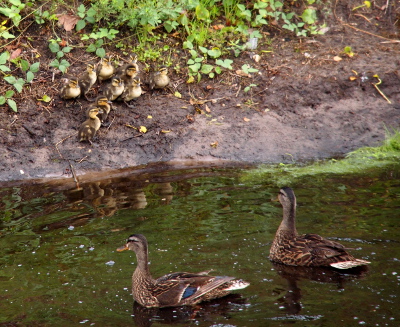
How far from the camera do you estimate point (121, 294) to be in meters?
5.43

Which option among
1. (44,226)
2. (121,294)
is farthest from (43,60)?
(121,294)

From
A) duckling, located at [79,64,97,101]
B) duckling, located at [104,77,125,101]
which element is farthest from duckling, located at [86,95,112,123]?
duckling, located at [79,64,97,101]

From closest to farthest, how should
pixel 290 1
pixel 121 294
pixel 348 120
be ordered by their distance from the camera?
pixel 121 294
pixel 348 120
pixel 290 1

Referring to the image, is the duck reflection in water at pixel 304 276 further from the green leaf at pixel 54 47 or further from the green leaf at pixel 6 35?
the green leaf at pixel 6 35

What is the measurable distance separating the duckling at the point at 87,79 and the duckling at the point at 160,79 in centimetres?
94

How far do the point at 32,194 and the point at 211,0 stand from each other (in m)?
5.08

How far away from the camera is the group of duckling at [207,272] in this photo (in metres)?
5.18

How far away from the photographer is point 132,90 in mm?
9602

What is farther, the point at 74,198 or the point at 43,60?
the point at 43,60

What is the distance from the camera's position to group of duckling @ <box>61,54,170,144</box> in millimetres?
9102

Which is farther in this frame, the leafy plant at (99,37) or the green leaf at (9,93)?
the leafy plant at (99,37)

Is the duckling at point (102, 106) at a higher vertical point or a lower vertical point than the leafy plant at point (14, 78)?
lower

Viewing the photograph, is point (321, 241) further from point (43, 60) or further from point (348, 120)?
point (43, 60)

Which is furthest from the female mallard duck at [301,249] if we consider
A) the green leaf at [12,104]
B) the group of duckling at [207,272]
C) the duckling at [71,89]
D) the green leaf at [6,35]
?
the green leaf at [6,35]
